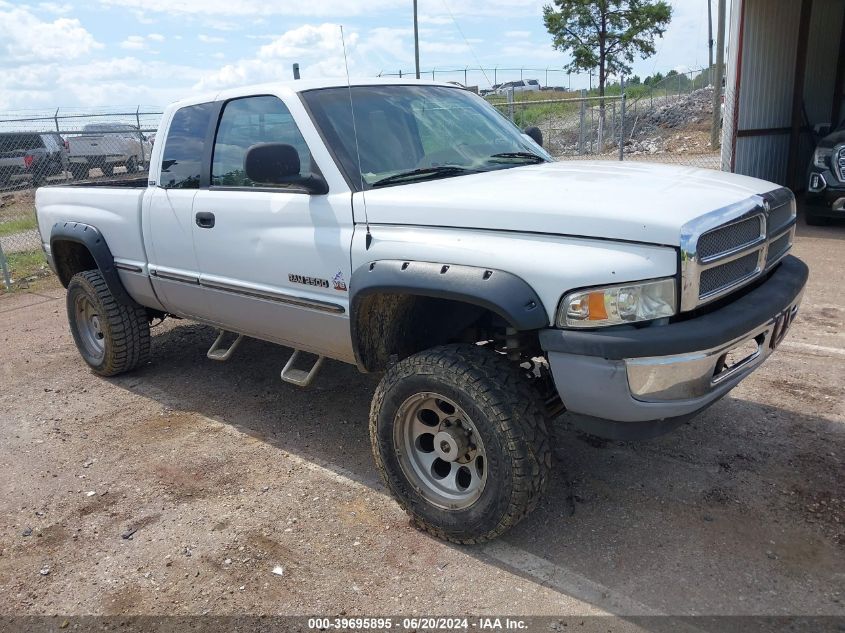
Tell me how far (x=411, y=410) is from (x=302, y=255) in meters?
1.02

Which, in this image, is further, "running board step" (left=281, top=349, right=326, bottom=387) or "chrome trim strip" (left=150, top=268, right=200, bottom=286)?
"chrome trim strip" (left=150, top=268, right=200, bottom=286)

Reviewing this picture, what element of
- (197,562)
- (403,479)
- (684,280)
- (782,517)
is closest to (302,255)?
(403,479)

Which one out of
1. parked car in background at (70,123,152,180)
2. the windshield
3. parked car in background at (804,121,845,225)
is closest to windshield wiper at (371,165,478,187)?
the windshield

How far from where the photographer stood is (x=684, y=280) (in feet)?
8.72

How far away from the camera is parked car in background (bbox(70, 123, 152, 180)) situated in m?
14.7

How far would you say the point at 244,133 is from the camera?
4.24 m

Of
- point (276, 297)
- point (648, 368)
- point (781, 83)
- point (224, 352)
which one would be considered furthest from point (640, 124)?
point (648, 368)

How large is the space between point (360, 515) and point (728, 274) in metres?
2.02

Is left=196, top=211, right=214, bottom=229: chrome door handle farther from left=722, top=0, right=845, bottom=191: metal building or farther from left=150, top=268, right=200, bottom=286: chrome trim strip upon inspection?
left=722, top=0, right=845, bottom=191: metal building

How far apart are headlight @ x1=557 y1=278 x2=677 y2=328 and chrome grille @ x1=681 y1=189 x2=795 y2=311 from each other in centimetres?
7

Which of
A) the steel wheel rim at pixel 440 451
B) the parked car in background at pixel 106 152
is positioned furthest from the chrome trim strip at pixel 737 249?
the parked car in background at pixel 106 152

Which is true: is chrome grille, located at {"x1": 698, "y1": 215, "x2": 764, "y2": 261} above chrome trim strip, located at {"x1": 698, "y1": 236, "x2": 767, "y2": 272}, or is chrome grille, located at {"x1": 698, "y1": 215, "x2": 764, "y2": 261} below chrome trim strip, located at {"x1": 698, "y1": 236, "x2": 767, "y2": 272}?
above

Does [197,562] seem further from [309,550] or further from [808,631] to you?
[808,631]

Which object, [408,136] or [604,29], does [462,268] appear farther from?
[604,29]
